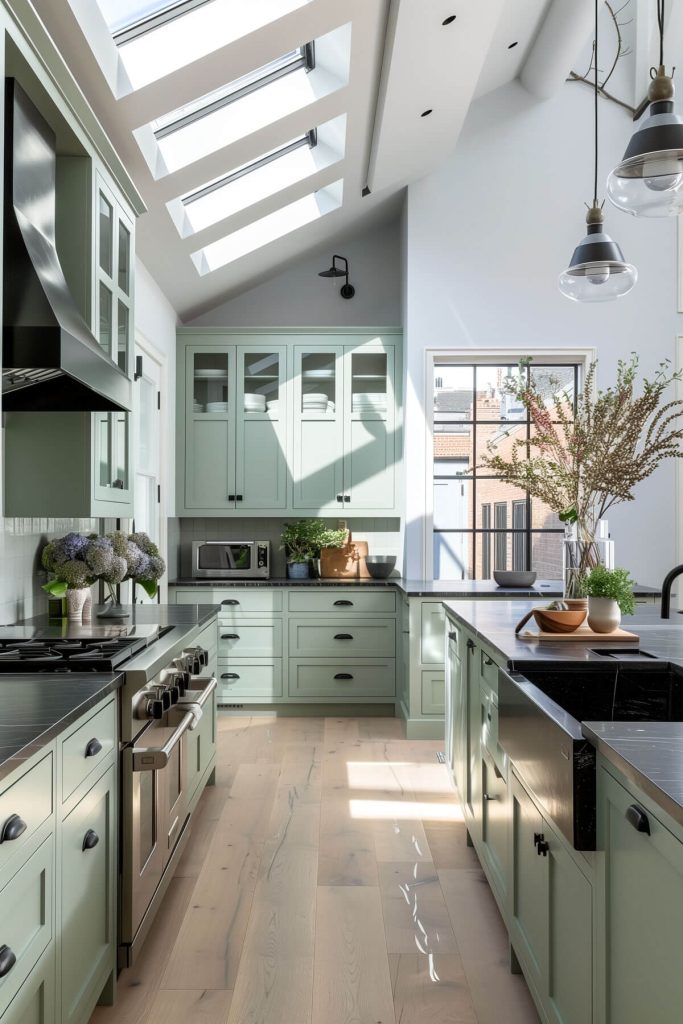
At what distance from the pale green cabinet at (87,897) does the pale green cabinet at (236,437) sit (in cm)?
342

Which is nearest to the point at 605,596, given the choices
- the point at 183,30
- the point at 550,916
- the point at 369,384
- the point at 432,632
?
the point at 550,916

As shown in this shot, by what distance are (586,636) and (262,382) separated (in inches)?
136

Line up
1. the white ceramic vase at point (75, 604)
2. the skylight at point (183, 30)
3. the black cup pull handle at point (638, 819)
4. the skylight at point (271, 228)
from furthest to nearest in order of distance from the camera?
the skylight at point (271, 228) < the white ceramic vase at point (75, 604) < the skylight at point (183, 30) < the black cup pull handle at point (638, 819)

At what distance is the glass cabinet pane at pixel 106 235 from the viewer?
2821mm

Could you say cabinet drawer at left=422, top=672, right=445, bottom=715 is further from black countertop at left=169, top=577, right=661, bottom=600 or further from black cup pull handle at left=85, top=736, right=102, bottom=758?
black cup pull handle at left=85, top=736, right=102, bottom=758

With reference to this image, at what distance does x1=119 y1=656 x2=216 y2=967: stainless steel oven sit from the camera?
82.3 inches

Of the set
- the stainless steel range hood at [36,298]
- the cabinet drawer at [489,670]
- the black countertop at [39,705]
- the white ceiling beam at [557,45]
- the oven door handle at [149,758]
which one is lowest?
the oven door handle at [149,758]

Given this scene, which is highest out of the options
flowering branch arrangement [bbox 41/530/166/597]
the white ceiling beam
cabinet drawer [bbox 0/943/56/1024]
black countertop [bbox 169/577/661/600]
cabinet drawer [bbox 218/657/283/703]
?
the white ceiling beam

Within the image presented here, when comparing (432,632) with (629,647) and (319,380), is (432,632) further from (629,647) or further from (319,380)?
(629,647)

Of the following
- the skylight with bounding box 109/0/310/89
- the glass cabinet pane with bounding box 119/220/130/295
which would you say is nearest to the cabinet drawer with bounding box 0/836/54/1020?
the glass cabinet pane with bounding box 119/220/130/295

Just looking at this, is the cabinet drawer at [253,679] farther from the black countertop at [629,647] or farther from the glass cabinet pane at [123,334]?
the glass cabinet pane at [123,334]

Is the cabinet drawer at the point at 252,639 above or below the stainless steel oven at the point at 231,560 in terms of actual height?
below

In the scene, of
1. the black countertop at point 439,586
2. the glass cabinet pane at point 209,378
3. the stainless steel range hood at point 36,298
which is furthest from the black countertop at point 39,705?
the glass cabinet pane at point 209,378

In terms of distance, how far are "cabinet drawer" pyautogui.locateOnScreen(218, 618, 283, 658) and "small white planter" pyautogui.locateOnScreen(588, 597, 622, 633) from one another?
286 centimetres
